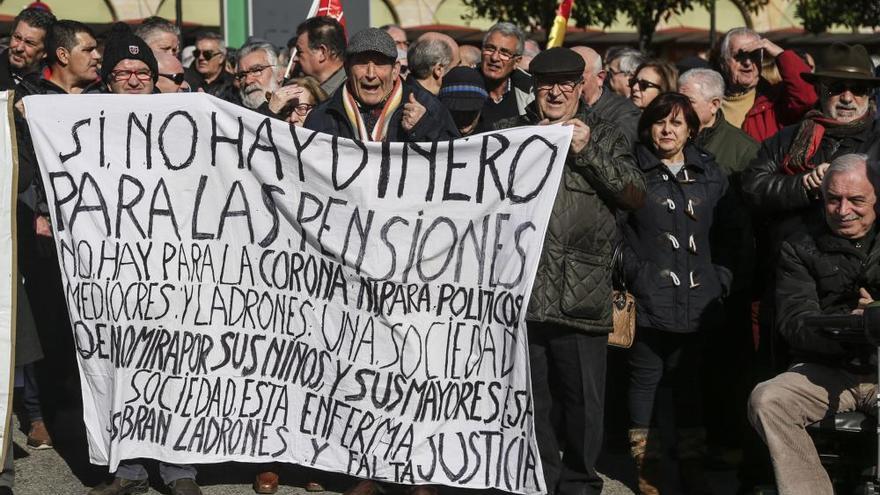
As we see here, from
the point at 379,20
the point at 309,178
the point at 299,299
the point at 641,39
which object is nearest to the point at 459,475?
the point at 299,299

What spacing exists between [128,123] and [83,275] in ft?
2.24

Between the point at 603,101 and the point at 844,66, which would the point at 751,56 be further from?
the point at 844,66

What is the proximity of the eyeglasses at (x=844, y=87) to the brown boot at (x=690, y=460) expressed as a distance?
159 centimetres

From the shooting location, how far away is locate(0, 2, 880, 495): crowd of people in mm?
5320

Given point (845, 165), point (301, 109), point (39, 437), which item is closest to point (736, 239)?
point (845, 165)

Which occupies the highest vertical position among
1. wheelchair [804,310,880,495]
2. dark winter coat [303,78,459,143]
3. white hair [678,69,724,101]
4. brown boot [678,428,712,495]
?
white hair [678,69,724,101]

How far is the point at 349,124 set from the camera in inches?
240

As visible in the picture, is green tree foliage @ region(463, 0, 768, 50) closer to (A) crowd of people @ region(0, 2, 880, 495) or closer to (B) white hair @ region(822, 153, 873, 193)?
(A) crowd of people @ region(0, 2, 880, 495)

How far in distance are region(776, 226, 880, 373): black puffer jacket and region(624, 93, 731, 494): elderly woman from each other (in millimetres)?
706

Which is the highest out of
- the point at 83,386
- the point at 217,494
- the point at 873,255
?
the point at 873,255

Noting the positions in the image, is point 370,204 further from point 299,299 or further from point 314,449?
point 314,449

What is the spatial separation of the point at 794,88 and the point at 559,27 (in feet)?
5.17

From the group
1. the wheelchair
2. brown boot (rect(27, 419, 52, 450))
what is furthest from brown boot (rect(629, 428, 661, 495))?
brown boot (rect(27, 419, 52, 450))

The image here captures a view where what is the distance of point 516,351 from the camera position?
18.5 feet
